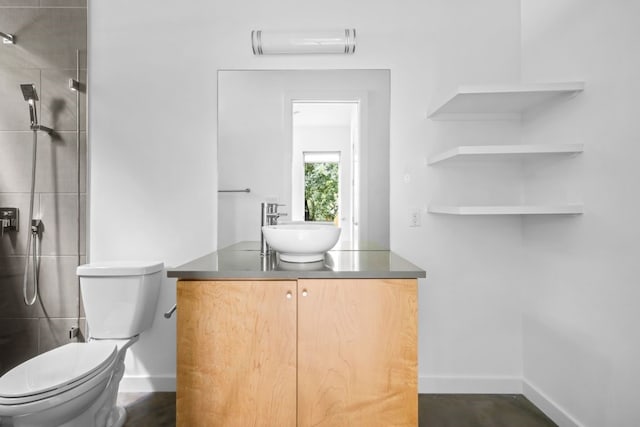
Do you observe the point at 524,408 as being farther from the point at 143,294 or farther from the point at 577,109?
the point at 143,294

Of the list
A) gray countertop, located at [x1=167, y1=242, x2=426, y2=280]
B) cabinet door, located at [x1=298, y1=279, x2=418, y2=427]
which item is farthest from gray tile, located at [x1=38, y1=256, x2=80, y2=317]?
cabinet door, located at [x1=298, y1=279, x2=418, y2=427]

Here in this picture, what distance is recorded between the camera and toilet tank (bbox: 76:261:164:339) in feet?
6.03

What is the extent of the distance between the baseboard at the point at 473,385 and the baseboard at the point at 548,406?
0.06 m

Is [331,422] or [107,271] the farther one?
[107,271]

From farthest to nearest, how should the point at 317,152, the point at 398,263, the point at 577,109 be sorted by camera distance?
the point at 317,152, the point at 577,109, the point at 398,263

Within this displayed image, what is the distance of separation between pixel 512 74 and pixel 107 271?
2501 millimetres

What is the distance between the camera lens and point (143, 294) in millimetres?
1898

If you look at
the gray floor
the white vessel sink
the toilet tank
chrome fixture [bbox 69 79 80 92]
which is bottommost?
the gray floor

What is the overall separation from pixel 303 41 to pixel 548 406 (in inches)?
92.7

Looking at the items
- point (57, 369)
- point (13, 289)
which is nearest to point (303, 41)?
point (57, 369)

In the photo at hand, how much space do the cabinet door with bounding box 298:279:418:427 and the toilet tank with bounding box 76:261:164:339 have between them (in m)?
1.05

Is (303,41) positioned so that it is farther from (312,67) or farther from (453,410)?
(453,410)

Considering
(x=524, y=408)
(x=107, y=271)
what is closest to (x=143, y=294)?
(x=107, y=271)

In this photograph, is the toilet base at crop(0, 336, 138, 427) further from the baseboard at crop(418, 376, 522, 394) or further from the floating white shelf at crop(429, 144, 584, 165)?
the floating white shelf at crop(429, 144, 584, 165)
